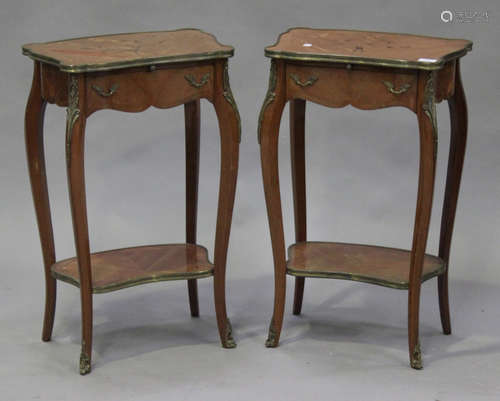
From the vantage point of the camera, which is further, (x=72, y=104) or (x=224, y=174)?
(x=224, y=174)

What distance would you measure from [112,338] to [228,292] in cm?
71

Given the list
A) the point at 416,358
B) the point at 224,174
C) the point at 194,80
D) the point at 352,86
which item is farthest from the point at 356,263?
the point at 194,80

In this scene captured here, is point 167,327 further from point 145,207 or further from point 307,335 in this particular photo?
point 145,207

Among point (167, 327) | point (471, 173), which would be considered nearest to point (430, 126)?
point (167, 327)

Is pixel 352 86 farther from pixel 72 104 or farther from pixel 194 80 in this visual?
pixel 72 104

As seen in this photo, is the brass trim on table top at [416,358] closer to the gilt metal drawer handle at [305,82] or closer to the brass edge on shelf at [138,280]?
the brass edge on shelf at [138,280]

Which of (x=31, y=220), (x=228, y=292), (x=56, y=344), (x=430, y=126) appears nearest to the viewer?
(x=430, y=126)

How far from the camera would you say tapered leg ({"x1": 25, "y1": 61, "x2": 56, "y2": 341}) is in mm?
4785

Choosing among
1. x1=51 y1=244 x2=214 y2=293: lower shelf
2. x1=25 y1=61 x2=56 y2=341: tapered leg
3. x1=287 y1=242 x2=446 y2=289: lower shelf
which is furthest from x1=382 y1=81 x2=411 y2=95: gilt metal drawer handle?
x1=25 y1=61 x2=56 y2=341: tapered leg

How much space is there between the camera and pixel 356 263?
5016mm

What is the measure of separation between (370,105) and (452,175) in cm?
62

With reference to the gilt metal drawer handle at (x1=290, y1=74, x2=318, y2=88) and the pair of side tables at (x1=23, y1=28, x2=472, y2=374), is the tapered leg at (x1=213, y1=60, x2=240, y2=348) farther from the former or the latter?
the gilt metal drawer handle at (x1=290, y1=74, x2=318, y2=88)

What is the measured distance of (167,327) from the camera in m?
5.16

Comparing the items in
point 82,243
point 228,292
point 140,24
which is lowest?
point 228,292
